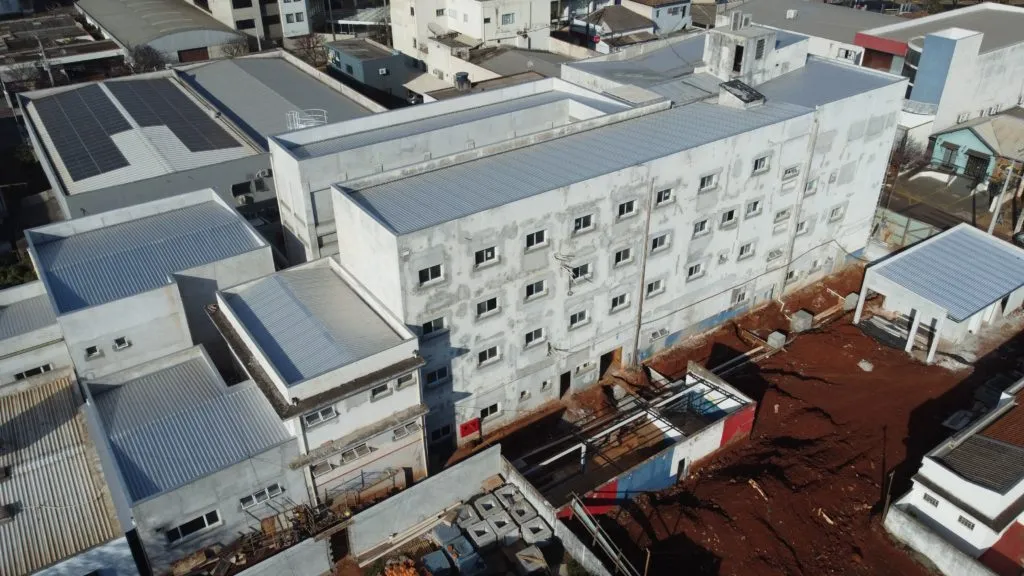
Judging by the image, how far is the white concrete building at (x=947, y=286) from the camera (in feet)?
129

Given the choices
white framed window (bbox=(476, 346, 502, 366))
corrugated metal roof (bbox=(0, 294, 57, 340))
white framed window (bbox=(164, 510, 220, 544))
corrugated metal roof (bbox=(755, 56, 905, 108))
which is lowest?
white framed window (bbox=(164, 510, 220, 544))

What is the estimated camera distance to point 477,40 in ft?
245

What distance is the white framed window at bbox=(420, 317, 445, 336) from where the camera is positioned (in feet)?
102

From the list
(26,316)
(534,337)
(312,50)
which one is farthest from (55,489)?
(312,50)

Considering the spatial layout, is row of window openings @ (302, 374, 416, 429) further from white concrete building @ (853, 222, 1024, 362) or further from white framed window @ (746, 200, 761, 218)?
white concrete building @ (853, 222, 1024, 362)

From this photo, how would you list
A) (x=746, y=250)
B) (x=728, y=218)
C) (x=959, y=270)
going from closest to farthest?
(x=728, y=218), (x=746, y=250), (x=959, y=270)

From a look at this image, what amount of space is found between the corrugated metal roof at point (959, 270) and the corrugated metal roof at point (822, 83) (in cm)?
967

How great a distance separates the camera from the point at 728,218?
39.2 meters

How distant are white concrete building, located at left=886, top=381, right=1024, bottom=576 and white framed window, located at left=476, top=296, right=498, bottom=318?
59.9 feet

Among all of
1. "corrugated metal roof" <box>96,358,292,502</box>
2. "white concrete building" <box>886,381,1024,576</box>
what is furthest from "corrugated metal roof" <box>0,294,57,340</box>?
"white concrete building" <box>886,381,1024,576</box>

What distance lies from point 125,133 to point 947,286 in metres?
52.5

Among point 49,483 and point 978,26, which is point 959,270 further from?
point 49,483

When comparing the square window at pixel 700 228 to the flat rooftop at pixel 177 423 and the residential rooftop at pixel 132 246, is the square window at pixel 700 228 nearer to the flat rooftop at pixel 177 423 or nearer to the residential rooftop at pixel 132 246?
the residential rooftop at pixel 132 246

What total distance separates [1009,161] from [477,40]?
47413 mm
